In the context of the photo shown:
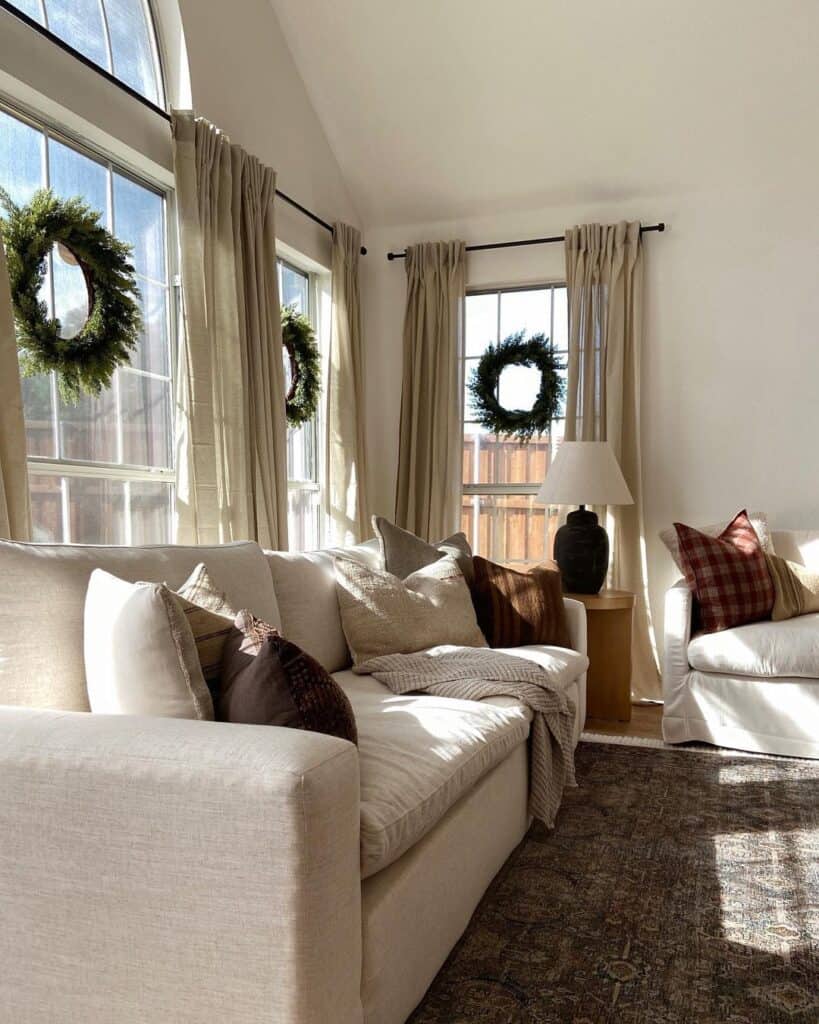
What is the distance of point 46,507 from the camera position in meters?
2.82

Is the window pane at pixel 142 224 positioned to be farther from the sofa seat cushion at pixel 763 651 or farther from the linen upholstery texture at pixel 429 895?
the sofa seat cushion at pixel 763 651

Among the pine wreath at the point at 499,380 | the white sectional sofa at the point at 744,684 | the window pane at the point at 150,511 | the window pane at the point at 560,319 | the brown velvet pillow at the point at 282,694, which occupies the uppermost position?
the window pane at the point at 560,319

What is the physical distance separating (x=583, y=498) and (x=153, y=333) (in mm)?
2033

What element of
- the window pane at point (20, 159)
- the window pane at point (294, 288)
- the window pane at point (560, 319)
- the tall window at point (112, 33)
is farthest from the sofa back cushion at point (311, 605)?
the window pane at point (560, 319)

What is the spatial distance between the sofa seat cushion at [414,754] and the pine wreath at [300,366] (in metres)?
2.01

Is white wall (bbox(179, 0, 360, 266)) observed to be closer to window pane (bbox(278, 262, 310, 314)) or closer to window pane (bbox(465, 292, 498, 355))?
window pane (bbox(278, 262, 310, 314))

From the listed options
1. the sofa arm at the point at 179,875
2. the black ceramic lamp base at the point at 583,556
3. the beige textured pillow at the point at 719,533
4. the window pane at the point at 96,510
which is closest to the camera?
the sofa arm at the point at 179,875

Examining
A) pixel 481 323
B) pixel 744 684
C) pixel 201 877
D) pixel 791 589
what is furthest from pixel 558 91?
pixel 201 877

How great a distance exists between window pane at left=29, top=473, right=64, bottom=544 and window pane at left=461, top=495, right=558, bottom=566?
2.58 metres

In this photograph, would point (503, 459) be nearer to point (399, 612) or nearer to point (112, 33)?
point (399, 612)

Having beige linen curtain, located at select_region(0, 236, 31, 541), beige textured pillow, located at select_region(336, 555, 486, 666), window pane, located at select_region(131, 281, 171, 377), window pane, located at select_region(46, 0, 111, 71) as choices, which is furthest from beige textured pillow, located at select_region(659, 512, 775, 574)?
window pane, located at select_region(46, 0, 111, 71)

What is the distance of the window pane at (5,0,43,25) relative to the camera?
9.05 ft

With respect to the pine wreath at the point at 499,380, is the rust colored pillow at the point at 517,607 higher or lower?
lower

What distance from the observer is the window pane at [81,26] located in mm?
2910
